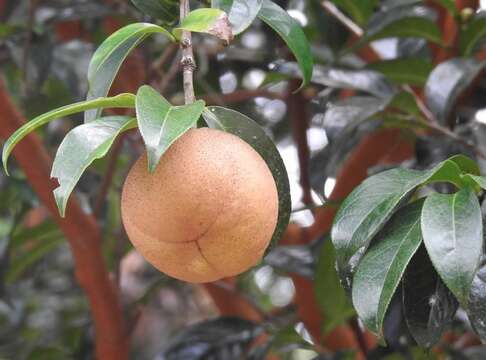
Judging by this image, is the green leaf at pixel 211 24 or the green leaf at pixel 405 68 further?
the green leaf at pixel 405 68

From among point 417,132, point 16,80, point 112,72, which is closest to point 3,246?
point 16,80

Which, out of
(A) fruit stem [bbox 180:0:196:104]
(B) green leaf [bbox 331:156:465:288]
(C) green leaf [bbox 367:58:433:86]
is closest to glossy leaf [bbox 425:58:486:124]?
(C) green leaf [bbox 367:58:433:86]

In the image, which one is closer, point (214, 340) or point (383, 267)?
point (383, 267)

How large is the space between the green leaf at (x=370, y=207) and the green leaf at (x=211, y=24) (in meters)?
0.15

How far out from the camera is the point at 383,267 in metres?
0.55

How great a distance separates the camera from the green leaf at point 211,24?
52 centimetres

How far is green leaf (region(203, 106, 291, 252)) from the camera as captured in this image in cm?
58

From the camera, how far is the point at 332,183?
1227 millimetres

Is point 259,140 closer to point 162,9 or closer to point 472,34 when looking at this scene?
point 162,9

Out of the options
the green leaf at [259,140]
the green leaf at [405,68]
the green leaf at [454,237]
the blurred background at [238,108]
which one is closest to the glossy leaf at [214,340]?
the blurred background at [238,108]

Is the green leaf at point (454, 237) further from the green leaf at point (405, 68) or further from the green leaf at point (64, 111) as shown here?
the green leaf at point (405, 68)

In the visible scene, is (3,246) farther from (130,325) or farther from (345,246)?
(345,246)

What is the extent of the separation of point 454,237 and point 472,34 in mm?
537

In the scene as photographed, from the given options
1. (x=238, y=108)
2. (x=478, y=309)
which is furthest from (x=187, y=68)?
(x=238, y=108)
